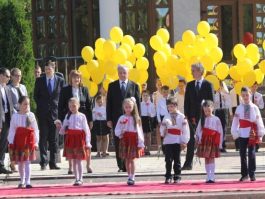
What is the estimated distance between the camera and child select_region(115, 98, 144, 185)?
59.5 feet

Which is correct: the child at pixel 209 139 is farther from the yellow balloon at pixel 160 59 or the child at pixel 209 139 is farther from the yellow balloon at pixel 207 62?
the yellow balloon at pixel 160 59

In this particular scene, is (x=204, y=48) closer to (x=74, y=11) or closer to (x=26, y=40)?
(x=26, y=40)

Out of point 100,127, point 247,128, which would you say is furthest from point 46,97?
Result: point 247,128

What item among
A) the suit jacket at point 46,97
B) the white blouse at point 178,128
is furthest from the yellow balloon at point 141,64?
the white blouse at point 178,128

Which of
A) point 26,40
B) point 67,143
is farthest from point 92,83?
point 67,143

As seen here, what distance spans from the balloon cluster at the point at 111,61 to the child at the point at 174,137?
5.49m

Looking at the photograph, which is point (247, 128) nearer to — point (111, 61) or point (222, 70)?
point (111, 61)

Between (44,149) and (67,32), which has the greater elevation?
(67,32)

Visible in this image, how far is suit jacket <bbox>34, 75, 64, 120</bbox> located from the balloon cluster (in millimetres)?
2359

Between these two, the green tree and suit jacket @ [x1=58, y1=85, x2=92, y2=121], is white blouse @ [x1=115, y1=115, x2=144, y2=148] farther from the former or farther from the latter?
the green tree

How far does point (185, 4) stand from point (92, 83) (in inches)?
318

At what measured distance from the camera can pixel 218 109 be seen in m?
25.9

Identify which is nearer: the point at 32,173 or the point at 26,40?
the point at 32,173

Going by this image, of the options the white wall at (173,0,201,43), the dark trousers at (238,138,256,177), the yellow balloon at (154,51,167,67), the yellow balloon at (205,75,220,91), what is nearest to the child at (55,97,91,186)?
the dark trousers at (238,138,256,177)
